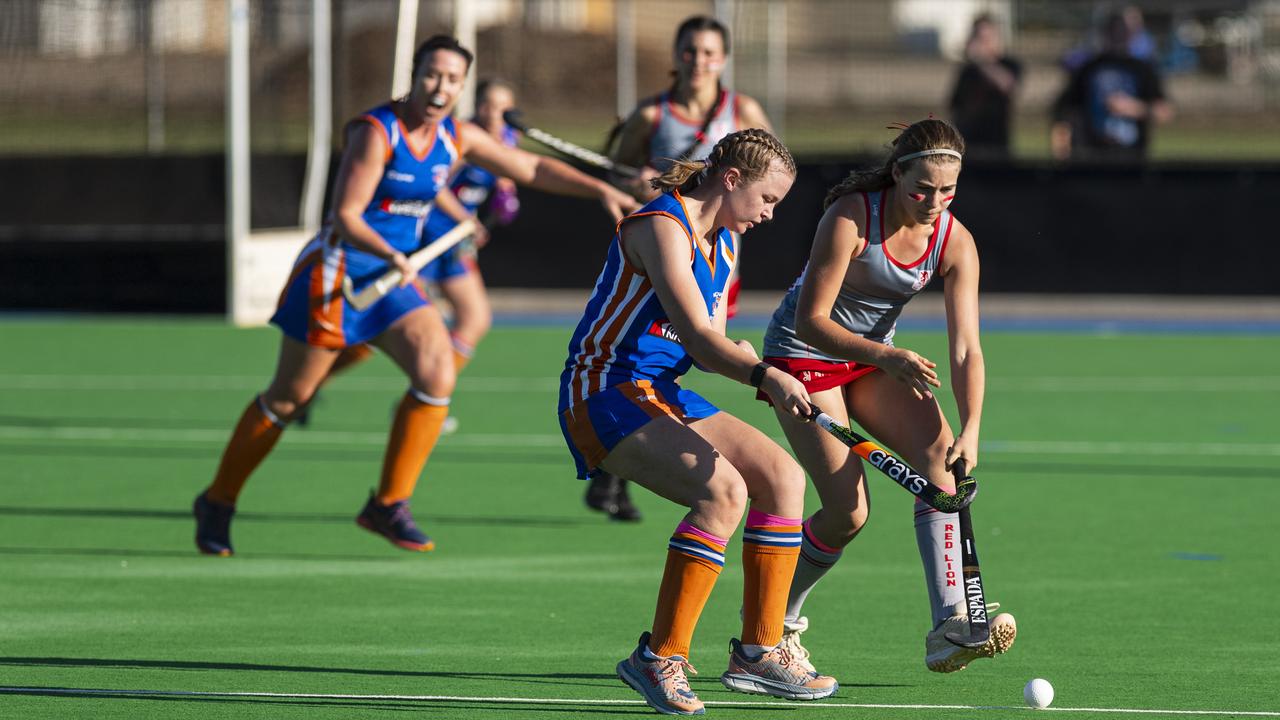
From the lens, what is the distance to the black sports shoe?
8.59 meters

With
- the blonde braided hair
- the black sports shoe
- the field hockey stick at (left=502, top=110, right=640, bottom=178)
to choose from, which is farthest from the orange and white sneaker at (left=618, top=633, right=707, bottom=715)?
the field hockey stick at (left=502, top=110, right=640, bottom=178)

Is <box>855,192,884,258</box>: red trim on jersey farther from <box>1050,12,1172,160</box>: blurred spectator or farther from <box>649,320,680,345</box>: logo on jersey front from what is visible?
<box>1050,12,1172,160</box>: blurred spectator

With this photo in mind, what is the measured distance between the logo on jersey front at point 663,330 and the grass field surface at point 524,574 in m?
1.02

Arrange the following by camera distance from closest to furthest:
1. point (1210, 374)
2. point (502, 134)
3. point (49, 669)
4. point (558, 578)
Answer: point (49, 669)
point (558, 578)
point (502, 134)
point (1210, 374)

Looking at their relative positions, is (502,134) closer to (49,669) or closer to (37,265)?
(49,669)

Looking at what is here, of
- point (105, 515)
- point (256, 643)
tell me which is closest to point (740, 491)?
point (256, 643)

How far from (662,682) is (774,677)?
346mm

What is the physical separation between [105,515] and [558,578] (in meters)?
2.39

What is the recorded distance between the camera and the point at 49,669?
5.86m

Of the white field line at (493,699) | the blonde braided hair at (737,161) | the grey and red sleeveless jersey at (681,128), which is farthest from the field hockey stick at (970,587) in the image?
the grey and red sleeveless jersey at (681,128)

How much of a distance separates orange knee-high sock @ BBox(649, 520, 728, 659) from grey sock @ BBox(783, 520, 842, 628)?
0.62 meters

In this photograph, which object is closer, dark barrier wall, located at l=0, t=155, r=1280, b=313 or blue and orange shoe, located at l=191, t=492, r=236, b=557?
blue and orange shoe, located at l=191, t=492, r=236, b=557

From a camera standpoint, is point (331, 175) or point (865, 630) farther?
point (331, 175)

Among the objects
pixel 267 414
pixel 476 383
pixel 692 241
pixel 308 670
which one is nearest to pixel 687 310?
pixel 692 241
